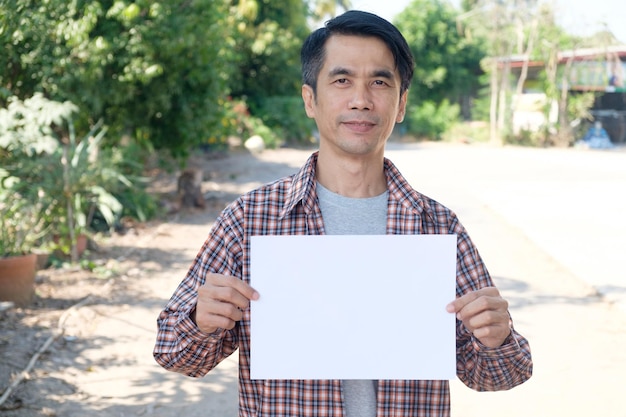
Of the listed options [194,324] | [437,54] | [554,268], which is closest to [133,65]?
[554,268]

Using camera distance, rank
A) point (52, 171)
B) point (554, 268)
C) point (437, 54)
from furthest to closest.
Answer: point (437, 54) → point (554, 268) → point (52, 171)

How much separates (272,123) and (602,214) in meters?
16.4

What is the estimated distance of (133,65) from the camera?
8.73 meters

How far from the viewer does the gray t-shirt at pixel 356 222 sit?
166 cm

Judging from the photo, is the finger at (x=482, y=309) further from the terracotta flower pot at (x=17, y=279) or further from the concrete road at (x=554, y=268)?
the terracotta flower pot at (x=17, y=279)

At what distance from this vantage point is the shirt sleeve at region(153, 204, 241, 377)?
1.61 metres

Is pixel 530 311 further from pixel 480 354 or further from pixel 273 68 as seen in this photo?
pixel 273 68

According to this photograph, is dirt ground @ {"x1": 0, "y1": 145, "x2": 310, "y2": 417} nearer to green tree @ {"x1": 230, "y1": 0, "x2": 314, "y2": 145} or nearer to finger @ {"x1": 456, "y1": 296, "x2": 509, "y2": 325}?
finger @ {"x1": 456, "y1": 296, "x2": 509, "y2": 325}

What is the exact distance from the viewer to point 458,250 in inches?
68.1

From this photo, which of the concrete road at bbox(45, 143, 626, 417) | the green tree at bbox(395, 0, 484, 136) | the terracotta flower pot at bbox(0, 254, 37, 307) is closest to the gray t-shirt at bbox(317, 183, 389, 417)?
the concrete road at bbox(45, 143, 626, 417)

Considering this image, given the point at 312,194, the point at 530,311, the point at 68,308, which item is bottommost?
the point at 530,311

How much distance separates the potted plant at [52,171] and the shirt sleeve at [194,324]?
5620 mm

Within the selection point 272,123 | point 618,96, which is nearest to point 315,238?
point 272,123

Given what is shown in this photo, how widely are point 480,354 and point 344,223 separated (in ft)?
1.39
